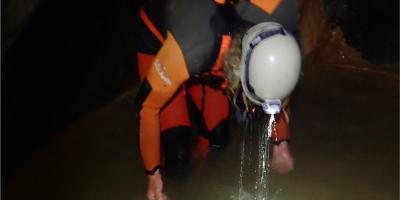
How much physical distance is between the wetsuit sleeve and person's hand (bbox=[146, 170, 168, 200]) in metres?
0.05

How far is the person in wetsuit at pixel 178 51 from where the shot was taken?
2301mm

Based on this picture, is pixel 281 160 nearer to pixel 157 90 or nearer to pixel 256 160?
pixel 256 160

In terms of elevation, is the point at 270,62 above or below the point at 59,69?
above

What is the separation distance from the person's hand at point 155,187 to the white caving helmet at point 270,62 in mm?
670

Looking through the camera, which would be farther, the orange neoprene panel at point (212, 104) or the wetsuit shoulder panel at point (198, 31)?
the orange neoprene panel at point (212, 104)

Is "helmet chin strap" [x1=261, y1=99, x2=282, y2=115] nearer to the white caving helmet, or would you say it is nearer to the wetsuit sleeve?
the white caving helmet

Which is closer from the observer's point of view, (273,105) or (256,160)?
(273,105)

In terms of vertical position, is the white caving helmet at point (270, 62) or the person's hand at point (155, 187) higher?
→ the white caving helmet at point (270, 62)

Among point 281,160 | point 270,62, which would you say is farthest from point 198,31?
point 281,160

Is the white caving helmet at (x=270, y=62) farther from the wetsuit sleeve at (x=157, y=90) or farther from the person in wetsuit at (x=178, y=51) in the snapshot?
the wetsuit sleeve at (x=157, y=90)

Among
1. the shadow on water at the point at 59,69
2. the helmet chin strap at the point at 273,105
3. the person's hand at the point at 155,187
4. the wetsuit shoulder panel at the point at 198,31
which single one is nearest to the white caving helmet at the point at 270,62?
the helmet chin strap at the point at 273,105

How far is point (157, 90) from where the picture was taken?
236 centimetres

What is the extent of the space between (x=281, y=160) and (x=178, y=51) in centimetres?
106

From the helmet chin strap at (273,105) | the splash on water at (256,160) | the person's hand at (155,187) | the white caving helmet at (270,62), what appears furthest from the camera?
the splash on water at (256,160)
